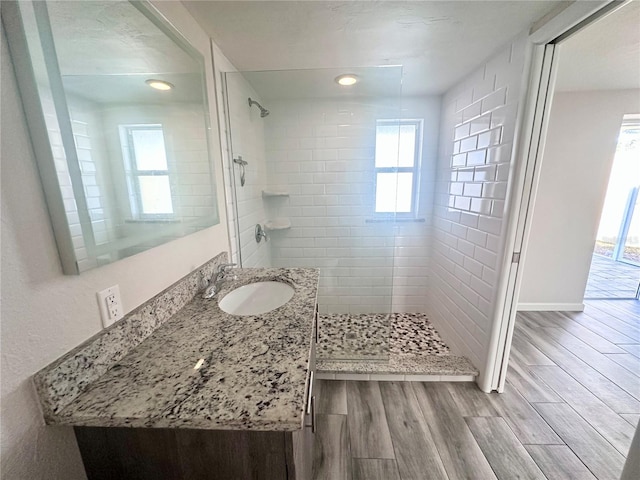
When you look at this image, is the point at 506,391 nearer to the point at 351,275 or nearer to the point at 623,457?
the point at 623,457

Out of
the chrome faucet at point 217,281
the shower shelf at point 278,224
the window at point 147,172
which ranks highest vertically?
the window at point 147,172

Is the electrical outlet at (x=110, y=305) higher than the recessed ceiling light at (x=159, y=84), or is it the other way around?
the recessed ceiling light at (x=159, y=84)

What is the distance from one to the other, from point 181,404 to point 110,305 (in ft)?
1.31

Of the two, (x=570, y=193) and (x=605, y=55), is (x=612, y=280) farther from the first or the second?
(x=605, y=55)

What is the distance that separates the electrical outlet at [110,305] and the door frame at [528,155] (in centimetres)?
197

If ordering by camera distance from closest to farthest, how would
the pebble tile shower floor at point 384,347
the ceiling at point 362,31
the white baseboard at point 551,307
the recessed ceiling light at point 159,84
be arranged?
1. the recessed ceiling light at point 159,84
2. the ceiling at point 362,31
3. the pebble tile shower floor at point 384,347
4. the white baseboard at point 551,307

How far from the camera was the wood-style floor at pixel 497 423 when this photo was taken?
1.28 m

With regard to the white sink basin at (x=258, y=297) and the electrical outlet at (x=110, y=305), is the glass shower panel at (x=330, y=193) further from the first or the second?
the electrical outlet at (x=110, y=305)

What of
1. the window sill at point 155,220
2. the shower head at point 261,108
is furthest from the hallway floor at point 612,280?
the window sill at point 155,220

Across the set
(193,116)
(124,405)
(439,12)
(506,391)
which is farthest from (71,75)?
(506,391)

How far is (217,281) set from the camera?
133cm

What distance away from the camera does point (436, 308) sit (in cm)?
259

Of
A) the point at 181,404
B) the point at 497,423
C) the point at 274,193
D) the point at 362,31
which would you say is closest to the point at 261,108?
the point at 274,193

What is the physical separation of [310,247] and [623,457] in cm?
239
